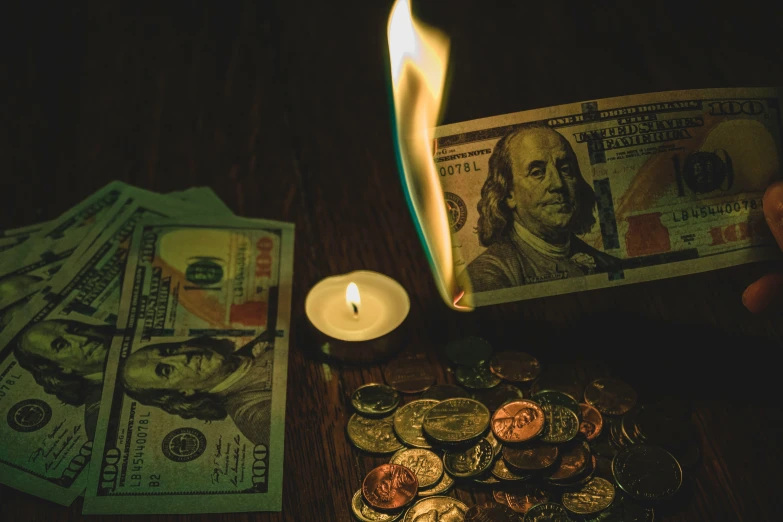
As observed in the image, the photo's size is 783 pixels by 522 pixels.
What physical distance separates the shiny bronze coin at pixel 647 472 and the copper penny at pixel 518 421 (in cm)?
10

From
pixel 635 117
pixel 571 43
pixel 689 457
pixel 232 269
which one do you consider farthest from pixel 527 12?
pixel 689 457

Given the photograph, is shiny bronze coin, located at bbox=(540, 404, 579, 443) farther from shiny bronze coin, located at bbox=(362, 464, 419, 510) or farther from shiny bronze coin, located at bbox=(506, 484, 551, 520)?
shiny bronze coin, located at bbox=(362, 464, 419, 510)

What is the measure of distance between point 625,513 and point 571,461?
81mm

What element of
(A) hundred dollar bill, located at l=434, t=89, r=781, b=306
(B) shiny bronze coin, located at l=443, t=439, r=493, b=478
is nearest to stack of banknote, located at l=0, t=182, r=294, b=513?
(B) shiny bronze coin, located at l=443, t=439, r=493, b=478

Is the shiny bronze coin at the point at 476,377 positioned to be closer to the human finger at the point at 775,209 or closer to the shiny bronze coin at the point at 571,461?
the shiny bronze coin at the point at 571,461

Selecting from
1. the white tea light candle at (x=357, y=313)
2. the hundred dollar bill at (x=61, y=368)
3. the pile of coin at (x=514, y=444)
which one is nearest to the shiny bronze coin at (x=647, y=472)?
the pile of coin at (x=514, y=444)

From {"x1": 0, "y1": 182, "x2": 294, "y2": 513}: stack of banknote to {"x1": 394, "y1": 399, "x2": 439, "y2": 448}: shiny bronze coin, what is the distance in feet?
0.50

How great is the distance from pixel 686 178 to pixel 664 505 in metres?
0.45

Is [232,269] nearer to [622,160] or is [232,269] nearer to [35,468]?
[35,468]

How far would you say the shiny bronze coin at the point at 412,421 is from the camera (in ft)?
2.99

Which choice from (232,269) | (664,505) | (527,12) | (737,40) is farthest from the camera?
(527,12)

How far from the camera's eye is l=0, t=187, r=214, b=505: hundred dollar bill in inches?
35.2

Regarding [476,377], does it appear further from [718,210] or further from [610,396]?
[718,210]

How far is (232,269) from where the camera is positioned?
1145 mm
